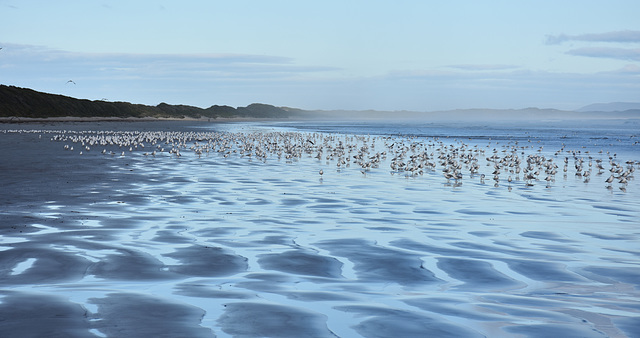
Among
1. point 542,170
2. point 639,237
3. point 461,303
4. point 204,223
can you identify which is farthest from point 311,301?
point 542,170

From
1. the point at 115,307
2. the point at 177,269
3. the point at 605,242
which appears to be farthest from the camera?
the point at 605,242

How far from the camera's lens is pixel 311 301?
7812 mm

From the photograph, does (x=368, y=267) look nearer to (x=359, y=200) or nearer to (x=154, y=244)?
(x=154, y=244)

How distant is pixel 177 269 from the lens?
31.1 ft

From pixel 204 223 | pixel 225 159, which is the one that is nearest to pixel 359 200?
pixel 204 223

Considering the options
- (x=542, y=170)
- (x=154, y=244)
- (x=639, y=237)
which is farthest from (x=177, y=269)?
(x=542, y=170)

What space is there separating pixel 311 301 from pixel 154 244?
174 inches

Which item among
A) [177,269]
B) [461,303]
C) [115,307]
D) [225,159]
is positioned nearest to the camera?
[115,307]

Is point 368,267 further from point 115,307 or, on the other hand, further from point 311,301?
point 115,307

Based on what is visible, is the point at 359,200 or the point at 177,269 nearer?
the point at 177,269

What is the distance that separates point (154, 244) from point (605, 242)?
8.29 meters

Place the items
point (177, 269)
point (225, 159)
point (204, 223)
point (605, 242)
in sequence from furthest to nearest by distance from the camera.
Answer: point (225, 159)
point (204, 223)
point (605, 242)
point (177, 269)

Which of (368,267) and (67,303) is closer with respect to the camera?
(67,303)

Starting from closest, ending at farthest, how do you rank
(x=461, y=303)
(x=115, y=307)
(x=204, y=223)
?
(x=115, y=307) < (x=461, y=303) < (x=204, y=223)
